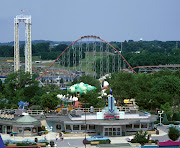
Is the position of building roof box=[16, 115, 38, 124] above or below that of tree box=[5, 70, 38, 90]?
below

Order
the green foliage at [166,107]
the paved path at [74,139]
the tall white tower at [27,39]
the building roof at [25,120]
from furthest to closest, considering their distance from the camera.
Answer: the tall white tower at [27,39] < the green foliage at [166,107] < the building roof at [25,120] < the paved path at [74,139]

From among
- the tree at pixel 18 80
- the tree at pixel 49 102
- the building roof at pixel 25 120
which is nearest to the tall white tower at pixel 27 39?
the tree at pixel 18 80

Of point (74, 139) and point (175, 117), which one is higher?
point (175, 117)

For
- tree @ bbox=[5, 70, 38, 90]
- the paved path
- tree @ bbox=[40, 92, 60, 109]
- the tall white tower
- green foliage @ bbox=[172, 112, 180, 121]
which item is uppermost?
the tall white tower

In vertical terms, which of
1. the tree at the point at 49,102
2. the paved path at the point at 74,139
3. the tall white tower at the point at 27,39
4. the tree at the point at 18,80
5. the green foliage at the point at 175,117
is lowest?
the paved path at the point at 74,139

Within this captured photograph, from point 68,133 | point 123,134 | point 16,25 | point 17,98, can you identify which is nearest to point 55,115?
point 68,133

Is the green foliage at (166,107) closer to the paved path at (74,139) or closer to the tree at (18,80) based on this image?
the paved path at (74,139)

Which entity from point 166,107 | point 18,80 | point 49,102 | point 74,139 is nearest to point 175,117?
point 166,107

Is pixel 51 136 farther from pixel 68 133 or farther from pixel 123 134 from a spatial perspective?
pixel 123 134

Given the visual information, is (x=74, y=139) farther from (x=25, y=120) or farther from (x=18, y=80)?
(x=18, y=80)

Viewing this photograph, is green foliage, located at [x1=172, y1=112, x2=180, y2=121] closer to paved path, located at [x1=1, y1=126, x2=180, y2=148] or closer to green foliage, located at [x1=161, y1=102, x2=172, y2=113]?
green foliage, located at [x1=161, y1=102, x2=172, y2=113]

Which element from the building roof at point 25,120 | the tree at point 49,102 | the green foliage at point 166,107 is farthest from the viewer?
the tree at point 49,102

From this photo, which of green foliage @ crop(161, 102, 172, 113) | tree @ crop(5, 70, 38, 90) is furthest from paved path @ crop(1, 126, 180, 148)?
tree @ crop(5, 70, 38, 90)

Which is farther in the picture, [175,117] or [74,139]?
[175,117]
